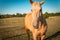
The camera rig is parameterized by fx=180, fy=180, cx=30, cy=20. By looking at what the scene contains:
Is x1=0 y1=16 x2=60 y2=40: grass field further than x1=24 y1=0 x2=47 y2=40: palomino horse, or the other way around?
x1=0 y1=16 x2=60 y2=40: grass field

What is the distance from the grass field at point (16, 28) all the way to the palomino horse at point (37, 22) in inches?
8.1

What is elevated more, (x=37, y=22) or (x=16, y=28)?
(x=37, y=22)

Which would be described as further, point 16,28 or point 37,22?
point 16,28

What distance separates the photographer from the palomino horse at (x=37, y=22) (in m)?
2.30

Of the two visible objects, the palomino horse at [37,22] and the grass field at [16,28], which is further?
the grass field at [16,28]

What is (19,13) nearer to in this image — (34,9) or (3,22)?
(3,22)

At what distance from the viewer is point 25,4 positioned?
3162 millimetres

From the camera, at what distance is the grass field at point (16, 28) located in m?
3.20

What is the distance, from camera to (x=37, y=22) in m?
2.33

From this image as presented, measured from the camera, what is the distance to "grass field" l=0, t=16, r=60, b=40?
10.5 feet

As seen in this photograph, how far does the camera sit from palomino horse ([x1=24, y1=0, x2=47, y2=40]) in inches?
90.5

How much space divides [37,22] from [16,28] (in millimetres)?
1004

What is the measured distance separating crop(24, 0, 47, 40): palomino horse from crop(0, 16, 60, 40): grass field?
206mm

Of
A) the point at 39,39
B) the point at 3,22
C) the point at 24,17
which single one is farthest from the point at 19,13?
the point at 39,39
